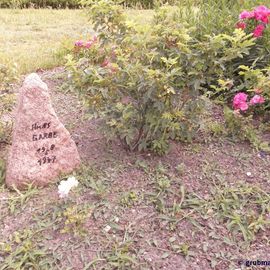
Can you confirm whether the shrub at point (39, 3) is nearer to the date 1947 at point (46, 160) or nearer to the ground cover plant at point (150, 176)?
the ground cover plant at point (150, 176)

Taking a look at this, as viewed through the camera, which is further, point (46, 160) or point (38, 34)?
point (38, 34)

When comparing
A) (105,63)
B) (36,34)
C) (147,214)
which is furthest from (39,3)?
(147,214)

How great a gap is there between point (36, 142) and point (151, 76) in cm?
90

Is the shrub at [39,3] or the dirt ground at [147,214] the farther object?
the shrub at [39,3]

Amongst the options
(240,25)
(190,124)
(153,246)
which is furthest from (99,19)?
(153,246)

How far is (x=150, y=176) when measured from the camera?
319cm

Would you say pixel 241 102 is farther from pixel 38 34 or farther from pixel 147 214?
pixel 38 34

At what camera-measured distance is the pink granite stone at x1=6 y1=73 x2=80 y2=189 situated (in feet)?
9.65

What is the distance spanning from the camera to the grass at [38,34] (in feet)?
17.0

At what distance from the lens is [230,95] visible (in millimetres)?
4031

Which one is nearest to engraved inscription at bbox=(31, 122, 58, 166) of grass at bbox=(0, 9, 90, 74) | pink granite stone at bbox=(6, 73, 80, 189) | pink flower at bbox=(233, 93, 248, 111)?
pink granite stone at bbox=(6, 73, 80, 189)

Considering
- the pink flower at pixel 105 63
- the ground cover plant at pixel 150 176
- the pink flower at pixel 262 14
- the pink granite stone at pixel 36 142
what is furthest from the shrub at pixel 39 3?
the pink granite stone at pixel 36 142

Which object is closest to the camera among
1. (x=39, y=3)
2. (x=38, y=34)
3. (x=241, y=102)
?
(x=241, y=102)

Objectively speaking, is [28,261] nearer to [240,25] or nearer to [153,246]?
[153,246]
